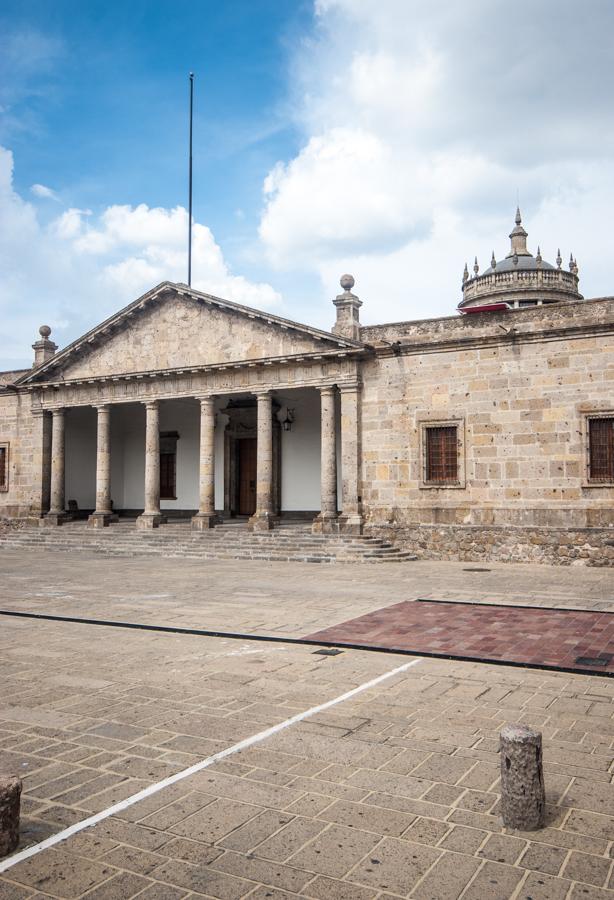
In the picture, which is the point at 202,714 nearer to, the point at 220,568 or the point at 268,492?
the point at 220,568

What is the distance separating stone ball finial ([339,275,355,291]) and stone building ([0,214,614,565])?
5 centimetres

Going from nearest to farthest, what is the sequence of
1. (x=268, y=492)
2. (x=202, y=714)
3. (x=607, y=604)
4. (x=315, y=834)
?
(x=315, y=834), (x=202, y=714), (x=607, y=604), (x=268, y=492)

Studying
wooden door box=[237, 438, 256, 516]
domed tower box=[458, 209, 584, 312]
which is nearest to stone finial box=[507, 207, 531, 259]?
Result: domed tower box=[458, 209, 584, 312]

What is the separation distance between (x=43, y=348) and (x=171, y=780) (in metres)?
25.3

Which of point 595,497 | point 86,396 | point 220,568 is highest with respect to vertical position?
point 86,396

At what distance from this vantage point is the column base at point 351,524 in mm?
20109

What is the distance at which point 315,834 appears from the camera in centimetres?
372

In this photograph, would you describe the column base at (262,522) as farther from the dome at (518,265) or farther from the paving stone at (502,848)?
the dome at (518,265)

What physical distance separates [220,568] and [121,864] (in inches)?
541

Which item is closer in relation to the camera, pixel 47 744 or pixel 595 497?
pixel 47 744

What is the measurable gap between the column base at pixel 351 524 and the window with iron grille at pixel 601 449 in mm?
6075

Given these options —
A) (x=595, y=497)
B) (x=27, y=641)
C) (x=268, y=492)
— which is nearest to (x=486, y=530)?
(x=595, y=497)

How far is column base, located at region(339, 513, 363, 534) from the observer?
20.1 metres

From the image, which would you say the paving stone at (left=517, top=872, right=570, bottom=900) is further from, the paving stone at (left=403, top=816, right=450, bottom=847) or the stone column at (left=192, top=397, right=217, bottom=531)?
the stone column at (left=192, top=397, right=217, bottom=531)
